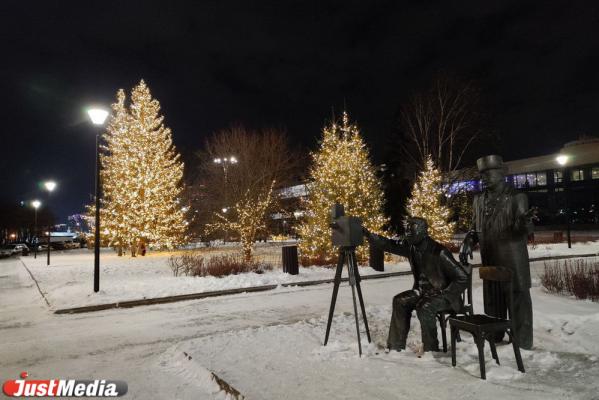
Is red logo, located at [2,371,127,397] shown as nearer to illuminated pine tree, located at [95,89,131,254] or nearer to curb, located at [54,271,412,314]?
curb, located at [54,271,412,314]

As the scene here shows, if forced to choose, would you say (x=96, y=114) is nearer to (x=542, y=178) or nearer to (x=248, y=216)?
(x=248, y=216)

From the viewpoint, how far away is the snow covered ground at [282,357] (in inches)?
182

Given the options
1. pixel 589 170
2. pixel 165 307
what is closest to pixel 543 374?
pixel 165 307

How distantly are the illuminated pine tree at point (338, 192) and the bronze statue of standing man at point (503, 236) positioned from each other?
12692mm

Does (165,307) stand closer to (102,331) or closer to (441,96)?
(102,331)

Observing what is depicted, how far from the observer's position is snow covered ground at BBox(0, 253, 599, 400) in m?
4.62

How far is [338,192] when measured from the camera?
1945cm

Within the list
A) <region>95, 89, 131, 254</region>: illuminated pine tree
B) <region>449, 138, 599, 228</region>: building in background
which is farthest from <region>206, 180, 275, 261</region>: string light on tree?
<region>449, 138, 599, 228</region>: building in background

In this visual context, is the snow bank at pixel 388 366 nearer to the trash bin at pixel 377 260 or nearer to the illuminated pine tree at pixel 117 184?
the trash bin at pixel 377 260

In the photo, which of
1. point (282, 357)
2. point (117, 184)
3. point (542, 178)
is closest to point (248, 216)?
point (117, 184)

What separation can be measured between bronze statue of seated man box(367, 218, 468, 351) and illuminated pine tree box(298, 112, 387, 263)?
43.2 feet

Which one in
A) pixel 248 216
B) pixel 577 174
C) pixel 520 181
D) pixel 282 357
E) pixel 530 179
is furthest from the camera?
pixel 520 181

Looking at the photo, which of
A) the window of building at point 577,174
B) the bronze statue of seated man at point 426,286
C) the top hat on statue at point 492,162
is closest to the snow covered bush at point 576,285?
the top hat on statue at point 492,162

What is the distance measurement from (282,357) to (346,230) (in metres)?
1.94
